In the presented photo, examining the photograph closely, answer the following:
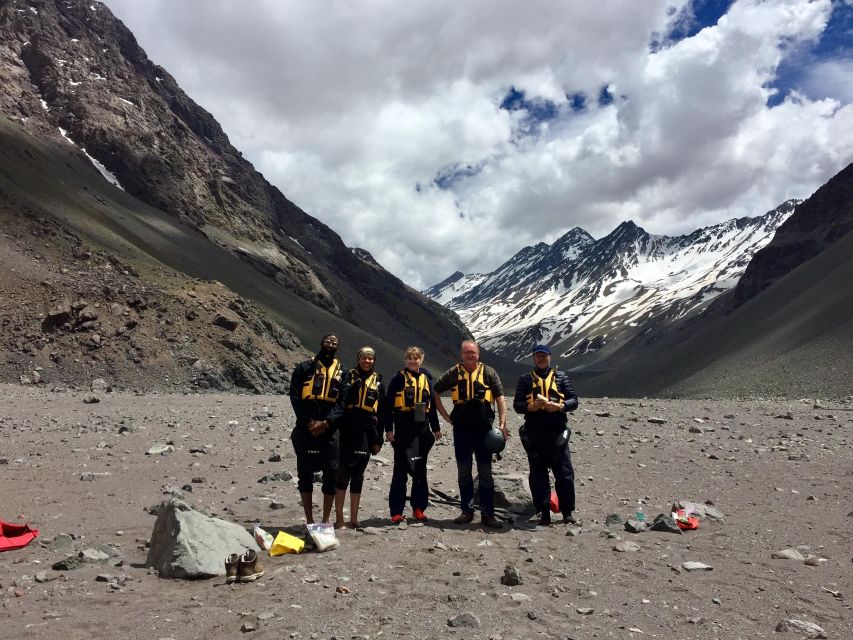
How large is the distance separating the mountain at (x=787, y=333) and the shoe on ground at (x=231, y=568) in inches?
1954

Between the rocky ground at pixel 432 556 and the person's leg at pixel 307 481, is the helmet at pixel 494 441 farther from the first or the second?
the person's leg at pixel 307 481

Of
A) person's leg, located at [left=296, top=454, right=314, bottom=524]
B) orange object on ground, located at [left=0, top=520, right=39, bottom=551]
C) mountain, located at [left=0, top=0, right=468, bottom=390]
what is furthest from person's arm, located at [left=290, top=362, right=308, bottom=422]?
mountain, located at [left=0, top=0, right=468, bottom=390]

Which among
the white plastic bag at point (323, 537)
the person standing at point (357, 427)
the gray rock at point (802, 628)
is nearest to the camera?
the gray rock at point (802, 628)

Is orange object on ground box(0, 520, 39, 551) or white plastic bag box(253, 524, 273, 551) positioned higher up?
orange object on ground box(0, 520, 39, 551)

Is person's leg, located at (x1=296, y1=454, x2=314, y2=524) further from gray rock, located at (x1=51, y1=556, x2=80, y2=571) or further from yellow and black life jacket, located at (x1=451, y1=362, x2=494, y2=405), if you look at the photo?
gray rock, located at (x1=51, y1=556, x2=80, y2=571)

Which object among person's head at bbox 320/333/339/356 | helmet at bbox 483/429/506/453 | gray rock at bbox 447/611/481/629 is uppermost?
person's head at bbox 320/333/339/356

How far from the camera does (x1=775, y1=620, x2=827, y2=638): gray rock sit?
4930mm

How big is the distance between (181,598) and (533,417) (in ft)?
17.9

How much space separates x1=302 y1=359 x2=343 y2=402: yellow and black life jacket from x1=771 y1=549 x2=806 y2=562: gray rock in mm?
5943

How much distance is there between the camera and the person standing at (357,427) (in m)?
8.33

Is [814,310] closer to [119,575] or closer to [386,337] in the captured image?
[386,337]

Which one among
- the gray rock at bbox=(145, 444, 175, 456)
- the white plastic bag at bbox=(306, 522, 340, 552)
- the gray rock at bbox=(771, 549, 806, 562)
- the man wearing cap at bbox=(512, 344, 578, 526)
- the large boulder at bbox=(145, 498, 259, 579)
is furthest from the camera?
the gray rock at bbox=(145, 444, 175, 456)

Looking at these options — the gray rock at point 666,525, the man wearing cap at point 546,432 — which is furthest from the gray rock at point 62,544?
the gray rock at point 666,525

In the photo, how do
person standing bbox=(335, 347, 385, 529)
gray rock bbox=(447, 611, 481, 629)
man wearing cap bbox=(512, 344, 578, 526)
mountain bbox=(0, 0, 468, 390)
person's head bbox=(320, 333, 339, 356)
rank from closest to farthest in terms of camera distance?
gray rock bbox=(447, 611, 481, 629) → person's head bbox=(320, 333, 339, 356) → person standing bbox=(335, 347, 385, 529) → man wearing cap bbox=(512, 344, 578, 526) → mountain bbox=(0, 0, 468, 390)
